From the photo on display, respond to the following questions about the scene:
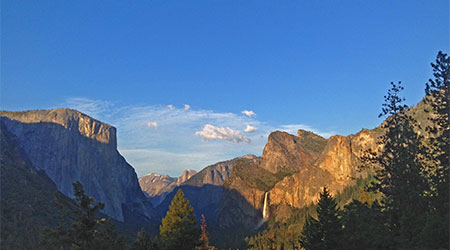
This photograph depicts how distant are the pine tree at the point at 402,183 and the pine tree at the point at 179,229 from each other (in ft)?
52.4

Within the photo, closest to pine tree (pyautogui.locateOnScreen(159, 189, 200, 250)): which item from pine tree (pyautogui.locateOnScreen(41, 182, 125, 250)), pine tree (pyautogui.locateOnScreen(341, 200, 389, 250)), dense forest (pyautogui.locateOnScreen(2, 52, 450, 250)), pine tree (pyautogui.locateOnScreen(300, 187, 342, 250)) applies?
dense forest (pyautogui.locateOnScreen(2, 52, 450, 250))

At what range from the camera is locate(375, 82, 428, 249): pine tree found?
26203mm

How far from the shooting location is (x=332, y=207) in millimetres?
34188

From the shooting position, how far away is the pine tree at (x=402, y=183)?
26203 mm

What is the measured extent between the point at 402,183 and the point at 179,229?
19.6 meters

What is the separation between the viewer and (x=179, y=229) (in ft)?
105

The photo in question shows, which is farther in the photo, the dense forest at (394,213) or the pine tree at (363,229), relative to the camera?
the pine tree at (363,229)

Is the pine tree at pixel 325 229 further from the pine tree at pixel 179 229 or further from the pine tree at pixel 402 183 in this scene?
the pine tree at pixel 179 229

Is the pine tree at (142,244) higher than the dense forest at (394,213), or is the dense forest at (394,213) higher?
the dense forest at (394,213)

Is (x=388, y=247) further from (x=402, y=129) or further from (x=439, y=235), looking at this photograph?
(x=402, y=129)

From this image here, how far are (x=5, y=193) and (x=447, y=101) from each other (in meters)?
160

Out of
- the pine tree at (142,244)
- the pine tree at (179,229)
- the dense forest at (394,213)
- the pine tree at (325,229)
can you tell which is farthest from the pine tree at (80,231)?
the pine tree at (325,229)

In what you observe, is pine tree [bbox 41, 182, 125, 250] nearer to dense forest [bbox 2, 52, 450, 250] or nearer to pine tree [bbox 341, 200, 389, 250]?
dense forest [bbox 2, 52, 450, 250]

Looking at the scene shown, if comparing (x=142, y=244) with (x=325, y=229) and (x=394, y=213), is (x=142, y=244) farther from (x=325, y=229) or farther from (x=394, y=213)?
(x=394, y=213)
